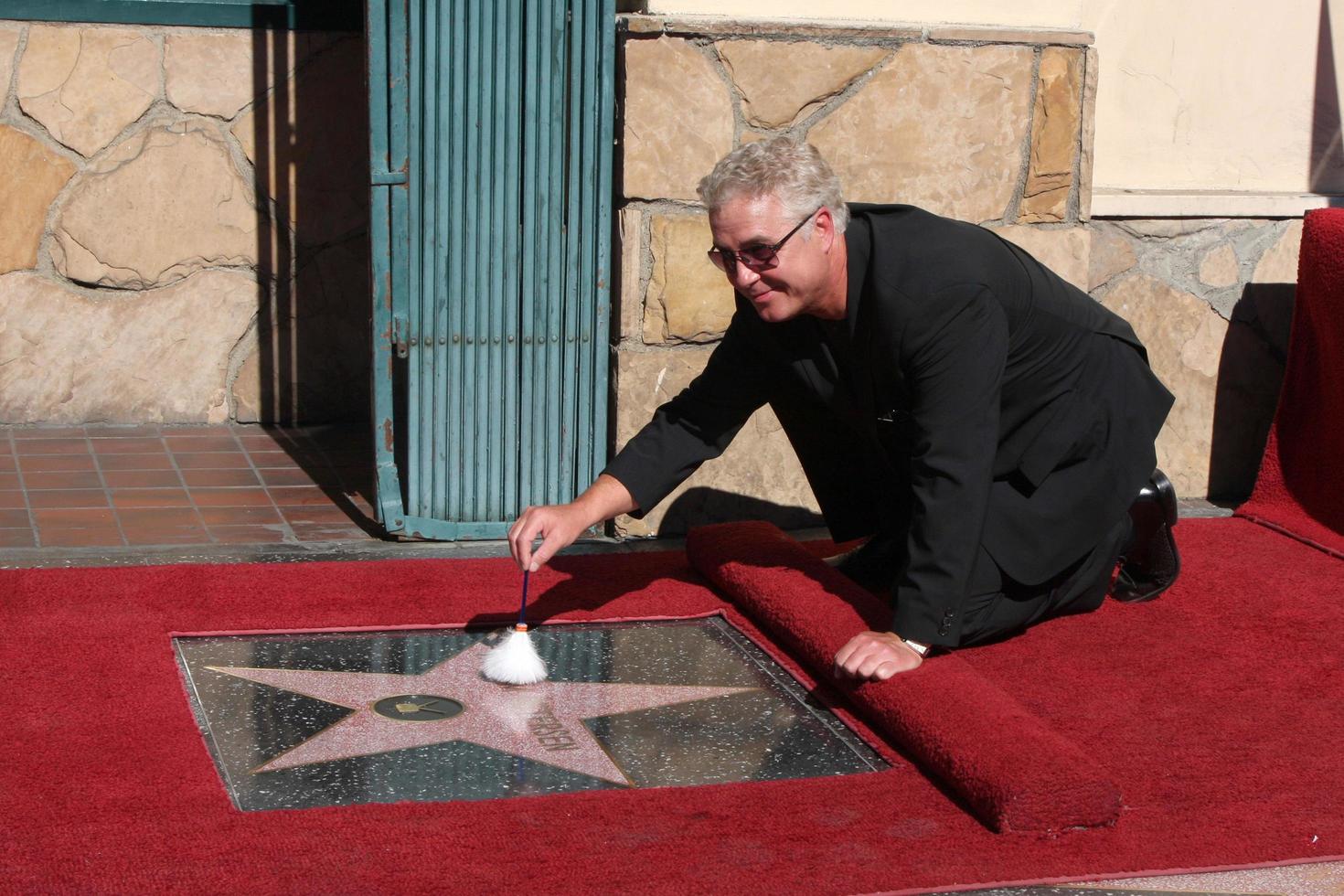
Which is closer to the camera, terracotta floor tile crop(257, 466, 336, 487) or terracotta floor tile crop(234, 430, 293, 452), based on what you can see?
terracotta floor tile crop(257, 466, 336, 487)

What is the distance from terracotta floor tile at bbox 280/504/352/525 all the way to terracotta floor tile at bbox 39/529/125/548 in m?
0.47

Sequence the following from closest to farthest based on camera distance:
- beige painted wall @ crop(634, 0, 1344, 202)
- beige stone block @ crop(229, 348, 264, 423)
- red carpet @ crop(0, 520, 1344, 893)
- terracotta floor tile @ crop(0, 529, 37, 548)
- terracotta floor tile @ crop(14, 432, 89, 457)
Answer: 1. red carpet @ crop(0, 520, 1344, 893)
2. terracotta floor tile @ crop(0, 529, 37, 548)
3. beige painted wall @ crop(634, 0, 1344, 202)
4. terracotta floor tile @ crop(14, 432, 89, 457)
5. beige stone block @ crop(229, 348, 264, 423)

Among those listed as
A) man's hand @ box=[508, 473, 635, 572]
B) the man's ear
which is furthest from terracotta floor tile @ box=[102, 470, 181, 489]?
the man's ear

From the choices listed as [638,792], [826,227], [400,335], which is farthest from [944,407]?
[400,335]

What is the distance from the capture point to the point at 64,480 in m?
4.50

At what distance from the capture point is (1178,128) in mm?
4785

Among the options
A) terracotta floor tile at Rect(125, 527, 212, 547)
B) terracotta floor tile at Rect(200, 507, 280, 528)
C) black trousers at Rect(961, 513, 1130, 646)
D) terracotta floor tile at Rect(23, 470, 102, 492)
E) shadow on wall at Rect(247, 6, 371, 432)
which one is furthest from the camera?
shadow on wall at Rect(247, 6, 371, 432)

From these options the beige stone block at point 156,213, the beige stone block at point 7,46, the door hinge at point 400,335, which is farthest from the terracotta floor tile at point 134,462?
the beige stone block at point 7,46

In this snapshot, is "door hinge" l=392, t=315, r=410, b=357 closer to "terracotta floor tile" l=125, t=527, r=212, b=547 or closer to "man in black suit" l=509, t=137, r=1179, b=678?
"terracotta floor tile" l=125, t=527, r=212, b=547

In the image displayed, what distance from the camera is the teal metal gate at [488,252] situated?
12.9 feet

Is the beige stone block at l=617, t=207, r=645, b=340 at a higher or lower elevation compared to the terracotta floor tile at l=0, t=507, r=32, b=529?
higher

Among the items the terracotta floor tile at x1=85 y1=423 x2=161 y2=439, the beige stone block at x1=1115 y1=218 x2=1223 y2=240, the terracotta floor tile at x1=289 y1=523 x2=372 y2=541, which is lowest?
the terracotta floor tile at x1=289 y1=523 x2=372 y2=541

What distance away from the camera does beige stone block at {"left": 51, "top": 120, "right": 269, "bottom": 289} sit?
5.09 meters

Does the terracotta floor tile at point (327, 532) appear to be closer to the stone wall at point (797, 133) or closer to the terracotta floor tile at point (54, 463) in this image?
the stone wall at point (797, 133)
